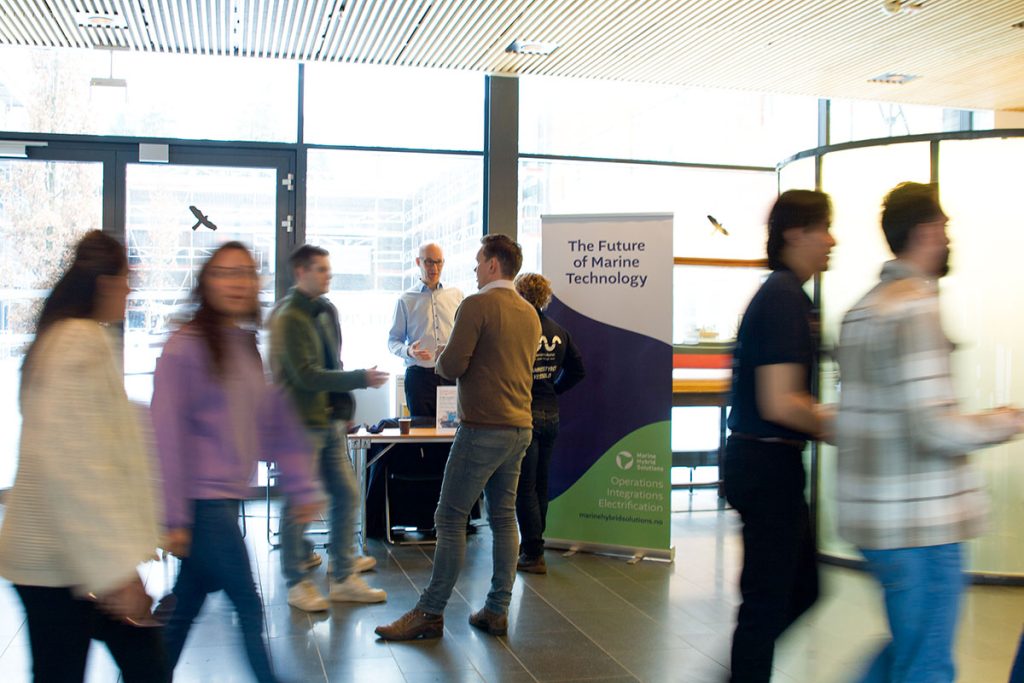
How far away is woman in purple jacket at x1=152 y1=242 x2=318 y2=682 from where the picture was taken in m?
2.57

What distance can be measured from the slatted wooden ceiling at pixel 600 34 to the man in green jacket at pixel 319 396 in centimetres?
200

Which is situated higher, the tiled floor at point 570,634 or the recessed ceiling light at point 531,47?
the recessed ceiling light at point 531,47

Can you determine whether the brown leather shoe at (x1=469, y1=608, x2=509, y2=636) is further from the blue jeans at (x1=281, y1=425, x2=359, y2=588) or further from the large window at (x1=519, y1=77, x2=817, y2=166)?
the large window at (x1=519, y1=77, x2=817, y2=166)

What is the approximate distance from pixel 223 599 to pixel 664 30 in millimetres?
4008

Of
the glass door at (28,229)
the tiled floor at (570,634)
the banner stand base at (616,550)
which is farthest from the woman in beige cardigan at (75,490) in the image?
the glass door at (28,229)

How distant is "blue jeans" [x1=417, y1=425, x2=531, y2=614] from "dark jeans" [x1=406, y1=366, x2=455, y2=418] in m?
2.44

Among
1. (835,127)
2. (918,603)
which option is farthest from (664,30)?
(918,603)

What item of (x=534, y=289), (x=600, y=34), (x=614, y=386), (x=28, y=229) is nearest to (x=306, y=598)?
(x=534, y=289)

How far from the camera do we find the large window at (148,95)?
300 inches

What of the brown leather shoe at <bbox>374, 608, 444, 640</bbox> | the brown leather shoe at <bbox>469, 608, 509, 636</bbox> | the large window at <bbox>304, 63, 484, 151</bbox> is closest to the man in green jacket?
the brown leather shoe at <bbox>374, 608, 444, 640</bbox>

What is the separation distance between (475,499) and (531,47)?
3421mm

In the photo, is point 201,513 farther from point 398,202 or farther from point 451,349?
point 398,202

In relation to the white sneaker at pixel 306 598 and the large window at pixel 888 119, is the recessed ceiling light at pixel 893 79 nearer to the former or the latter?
the large window at pixel 888 119

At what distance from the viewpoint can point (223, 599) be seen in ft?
16.5
